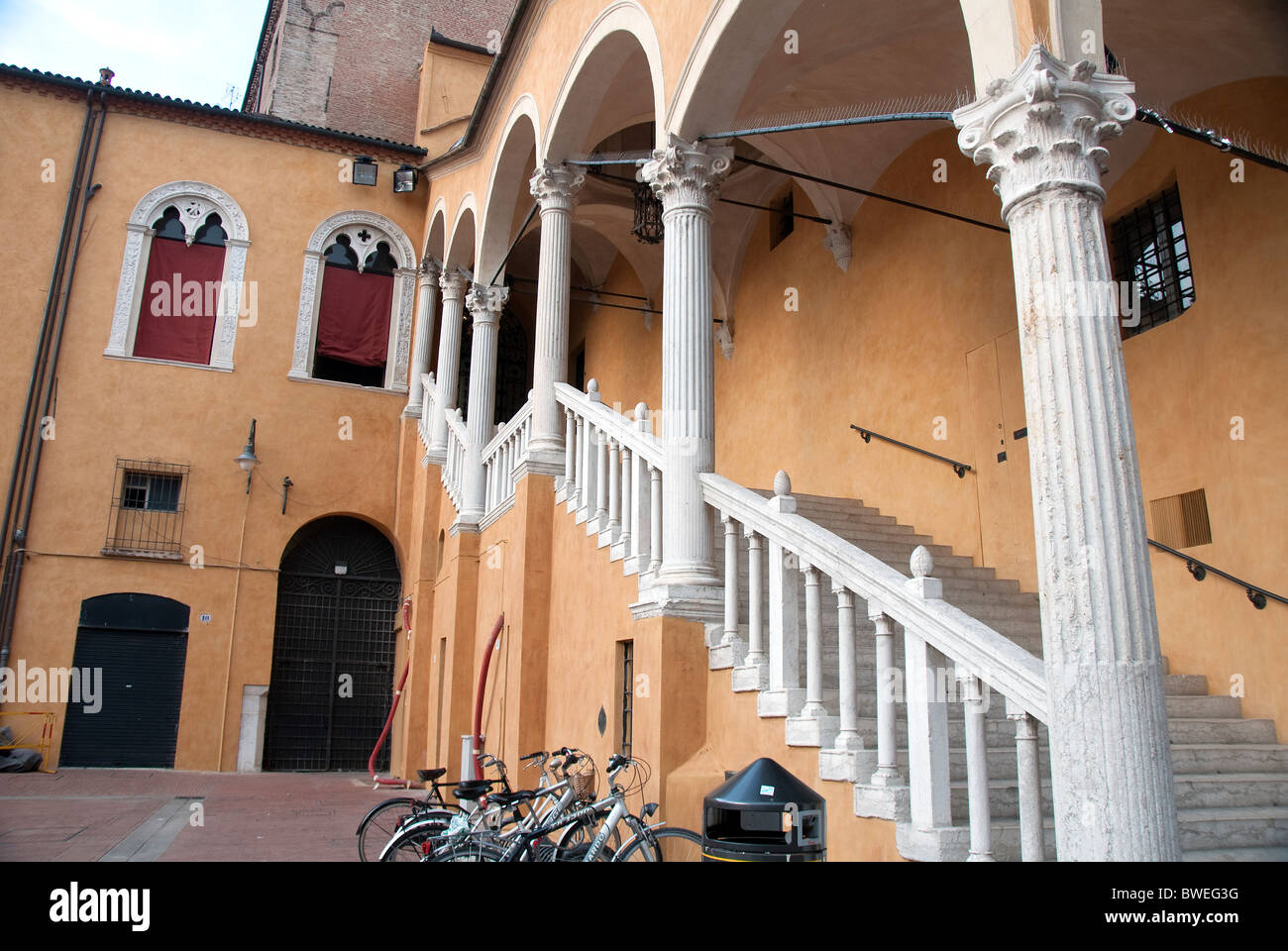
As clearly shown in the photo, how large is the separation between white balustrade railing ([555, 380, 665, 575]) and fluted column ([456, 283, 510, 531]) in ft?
8.85

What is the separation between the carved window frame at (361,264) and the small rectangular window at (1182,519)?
1156cm

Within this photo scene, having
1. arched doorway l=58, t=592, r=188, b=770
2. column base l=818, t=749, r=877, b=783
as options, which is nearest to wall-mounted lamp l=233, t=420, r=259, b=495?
arched doorway l=58, t=592, r=188, b=770

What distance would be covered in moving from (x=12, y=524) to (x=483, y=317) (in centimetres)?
718

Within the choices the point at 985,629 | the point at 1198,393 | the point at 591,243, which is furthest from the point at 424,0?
the point at 985,629

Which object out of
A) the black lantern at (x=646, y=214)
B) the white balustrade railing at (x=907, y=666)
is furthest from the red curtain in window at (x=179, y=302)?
the white balustrade railing at (x=907, y=666)

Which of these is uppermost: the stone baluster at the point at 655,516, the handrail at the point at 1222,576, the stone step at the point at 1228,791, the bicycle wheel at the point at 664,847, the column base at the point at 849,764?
the stone baluster at the point at 655,516

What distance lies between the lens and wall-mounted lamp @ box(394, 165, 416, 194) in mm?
15922

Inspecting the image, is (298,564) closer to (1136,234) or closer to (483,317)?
(483,317)

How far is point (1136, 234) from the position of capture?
788 centimetres

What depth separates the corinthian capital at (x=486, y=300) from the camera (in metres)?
12.1

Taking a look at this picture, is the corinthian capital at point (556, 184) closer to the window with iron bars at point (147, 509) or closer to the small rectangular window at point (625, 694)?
the small rectangular window at point (625, 694)

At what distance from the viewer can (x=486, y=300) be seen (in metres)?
12.1

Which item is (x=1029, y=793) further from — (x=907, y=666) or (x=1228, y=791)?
(x=1228, y=791)
